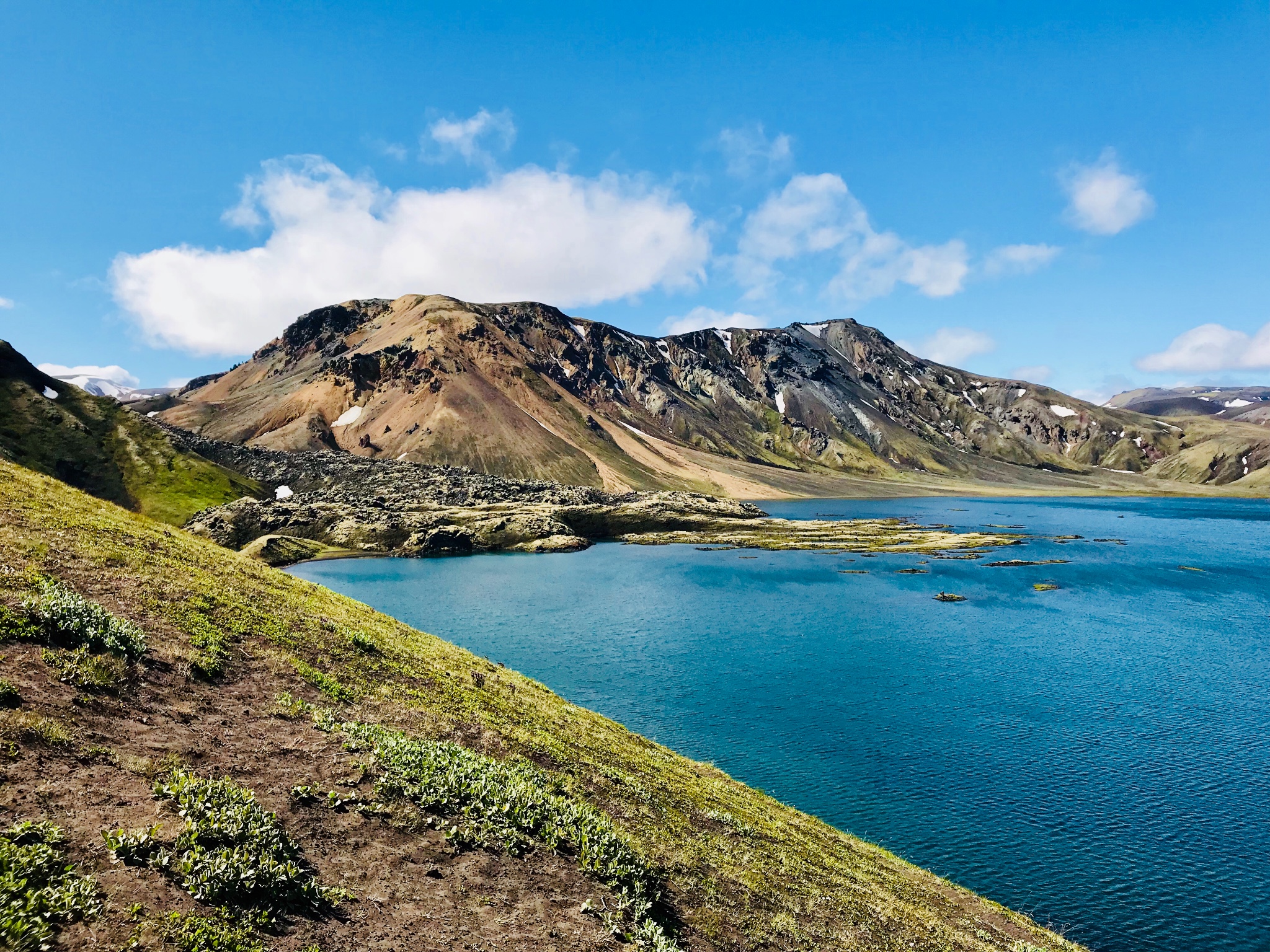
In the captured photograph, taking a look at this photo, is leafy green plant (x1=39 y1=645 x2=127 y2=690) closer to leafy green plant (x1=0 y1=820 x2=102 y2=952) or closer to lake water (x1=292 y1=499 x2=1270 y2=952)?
leafy green plant (x1=0 y1=820 x2=102 y2=952)

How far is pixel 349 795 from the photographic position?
16.5m

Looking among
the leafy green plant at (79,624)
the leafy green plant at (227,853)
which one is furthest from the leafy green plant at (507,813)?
the leafy green plant at (79,624)

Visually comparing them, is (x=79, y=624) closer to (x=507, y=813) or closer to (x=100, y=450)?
(x=507, y=813)

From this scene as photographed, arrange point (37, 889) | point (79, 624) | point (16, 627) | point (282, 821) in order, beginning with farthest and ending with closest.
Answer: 1. point (79, 624)
2. point (16, 627)
3. point (282, 821)
4. point (37, 889)

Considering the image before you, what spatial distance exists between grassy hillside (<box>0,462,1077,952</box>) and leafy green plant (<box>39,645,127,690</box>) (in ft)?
0.17

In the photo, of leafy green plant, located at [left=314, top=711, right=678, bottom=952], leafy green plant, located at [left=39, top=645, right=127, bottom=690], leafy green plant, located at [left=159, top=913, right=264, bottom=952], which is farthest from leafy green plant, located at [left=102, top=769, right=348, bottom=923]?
leafy green plant, located at [left=39, top=645, right=127, bottom=690]

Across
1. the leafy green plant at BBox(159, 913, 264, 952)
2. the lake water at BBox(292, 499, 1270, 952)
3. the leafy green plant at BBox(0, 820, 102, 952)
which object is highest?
the leafy green plant at BBox(0, 820, 102, 952)

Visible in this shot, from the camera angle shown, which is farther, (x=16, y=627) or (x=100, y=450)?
(x=100, y=450)

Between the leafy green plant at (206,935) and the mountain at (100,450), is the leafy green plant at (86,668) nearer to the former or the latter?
the leafy green plant at (206,935)

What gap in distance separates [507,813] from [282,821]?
5.71m

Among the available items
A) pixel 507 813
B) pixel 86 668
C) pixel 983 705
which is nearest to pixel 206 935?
pixel 507 813

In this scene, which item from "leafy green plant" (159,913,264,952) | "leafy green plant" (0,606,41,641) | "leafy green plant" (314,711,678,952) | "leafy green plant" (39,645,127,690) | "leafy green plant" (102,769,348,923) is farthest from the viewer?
"leafy green plant" (0,606,41,641)

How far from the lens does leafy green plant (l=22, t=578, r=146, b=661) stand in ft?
57.0

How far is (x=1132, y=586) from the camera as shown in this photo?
412ft
